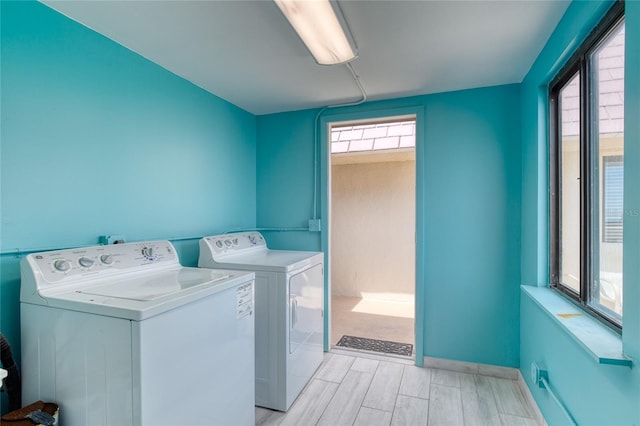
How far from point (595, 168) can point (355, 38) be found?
1318 millimetres

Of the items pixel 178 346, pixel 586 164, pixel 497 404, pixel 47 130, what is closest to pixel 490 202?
pixel 586 164

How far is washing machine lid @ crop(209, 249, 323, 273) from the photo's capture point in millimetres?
1977

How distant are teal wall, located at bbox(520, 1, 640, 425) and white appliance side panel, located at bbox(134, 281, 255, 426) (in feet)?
4.91

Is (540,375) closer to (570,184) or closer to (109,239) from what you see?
(570,184)

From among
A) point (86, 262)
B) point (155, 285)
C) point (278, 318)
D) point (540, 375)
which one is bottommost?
point (540, 375)

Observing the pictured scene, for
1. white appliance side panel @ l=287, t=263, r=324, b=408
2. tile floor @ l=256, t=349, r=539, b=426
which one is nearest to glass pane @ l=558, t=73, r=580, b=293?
tile floor @ l=256, t=349, r=539, b=426

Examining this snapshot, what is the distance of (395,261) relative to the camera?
14.4 feet

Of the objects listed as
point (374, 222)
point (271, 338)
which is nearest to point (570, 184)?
point (271, 338)

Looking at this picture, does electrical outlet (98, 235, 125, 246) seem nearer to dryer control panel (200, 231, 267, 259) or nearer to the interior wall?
dryer control panel (200, 231, 267, 259)

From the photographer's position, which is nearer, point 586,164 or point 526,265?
point 586,164

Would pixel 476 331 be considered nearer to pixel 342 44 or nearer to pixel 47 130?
pixel 342 44

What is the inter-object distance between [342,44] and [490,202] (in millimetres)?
1604

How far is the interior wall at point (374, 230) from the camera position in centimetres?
435

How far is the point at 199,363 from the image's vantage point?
129 cm
